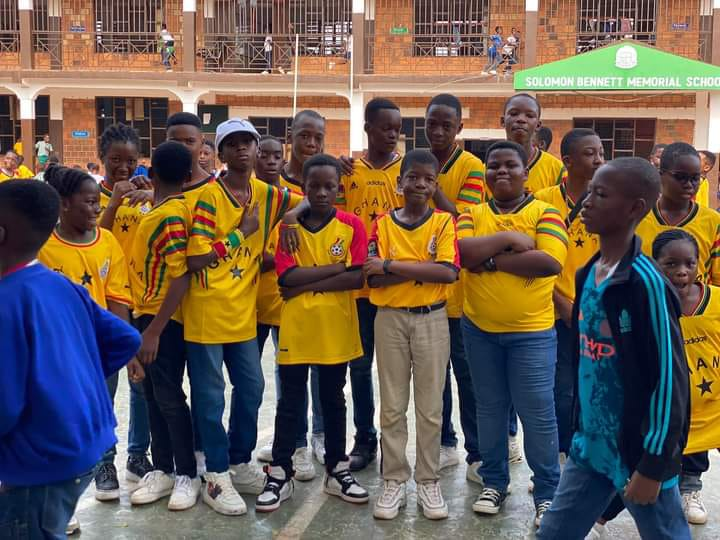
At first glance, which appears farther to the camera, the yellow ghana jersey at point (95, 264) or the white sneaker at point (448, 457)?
the white sneaker at point (448, 457)

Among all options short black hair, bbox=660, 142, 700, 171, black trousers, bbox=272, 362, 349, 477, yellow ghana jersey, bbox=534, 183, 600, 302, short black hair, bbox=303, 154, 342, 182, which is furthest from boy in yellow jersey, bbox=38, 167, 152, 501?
short black hair, bbox=660, 142, 700, 171

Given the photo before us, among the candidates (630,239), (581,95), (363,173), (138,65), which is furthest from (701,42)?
(630,239)

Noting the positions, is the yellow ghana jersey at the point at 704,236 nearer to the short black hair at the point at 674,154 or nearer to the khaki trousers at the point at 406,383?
the short black hair at the point at 674,154

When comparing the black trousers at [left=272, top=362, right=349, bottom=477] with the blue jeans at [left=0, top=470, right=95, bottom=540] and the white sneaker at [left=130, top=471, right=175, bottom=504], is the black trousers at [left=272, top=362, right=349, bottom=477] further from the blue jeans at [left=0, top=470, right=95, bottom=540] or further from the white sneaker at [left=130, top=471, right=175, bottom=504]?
the blue jeans at [left=0, top=470, right=95, bottom=540]

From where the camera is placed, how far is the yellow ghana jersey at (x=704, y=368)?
3.59 m

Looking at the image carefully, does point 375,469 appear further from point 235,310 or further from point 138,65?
point 138,65

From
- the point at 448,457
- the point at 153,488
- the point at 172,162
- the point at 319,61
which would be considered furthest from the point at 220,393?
the point at 319,61

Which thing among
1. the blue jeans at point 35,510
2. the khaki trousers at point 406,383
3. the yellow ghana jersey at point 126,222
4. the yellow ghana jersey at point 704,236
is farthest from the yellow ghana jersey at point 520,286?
the blue jeans at point 35,510

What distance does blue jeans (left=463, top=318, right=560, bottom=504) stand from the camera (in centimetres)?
369

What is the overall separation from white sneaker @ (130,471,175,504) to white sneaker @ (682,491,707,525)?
264cm

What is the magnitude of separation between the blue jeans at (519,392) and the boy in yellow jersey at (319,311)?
64 cm

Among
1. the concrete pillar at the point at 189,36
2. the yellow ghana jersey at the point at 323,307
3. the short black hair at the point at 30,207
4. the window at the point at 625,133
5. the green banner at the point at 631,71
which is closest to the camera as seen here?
the short black hair at the point at 30,207

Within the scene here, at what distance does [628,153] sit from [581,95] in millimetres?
2123

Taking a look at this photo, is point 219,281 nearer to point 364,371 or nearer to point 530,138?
point 364,371
